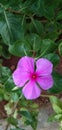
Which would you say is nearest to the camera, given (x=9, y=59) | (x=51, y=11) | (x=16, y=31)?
(x=16, y=31)

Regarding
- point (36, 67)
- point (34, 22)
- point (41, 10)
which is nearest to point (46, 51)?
point (36, 67)

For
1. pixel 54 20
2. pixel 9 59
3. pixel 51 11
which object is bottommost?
pixel 9 59

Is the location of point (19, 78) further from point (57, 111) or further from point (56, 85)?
point (57, 111)

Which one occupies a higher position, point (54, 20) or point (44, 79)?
point (44, 79)

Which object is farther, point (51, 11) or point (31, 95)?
point (51, 11)

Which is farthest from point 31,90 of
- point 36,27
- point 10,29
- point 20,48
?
point 36,27

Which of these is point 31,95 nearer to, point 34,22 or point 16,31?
point 16,31

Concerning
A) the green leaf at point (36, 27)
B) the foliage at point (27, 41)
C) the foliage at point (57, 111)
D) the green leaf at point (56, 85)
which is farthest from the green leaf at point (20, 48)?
the green leaf at point (36, 27)
